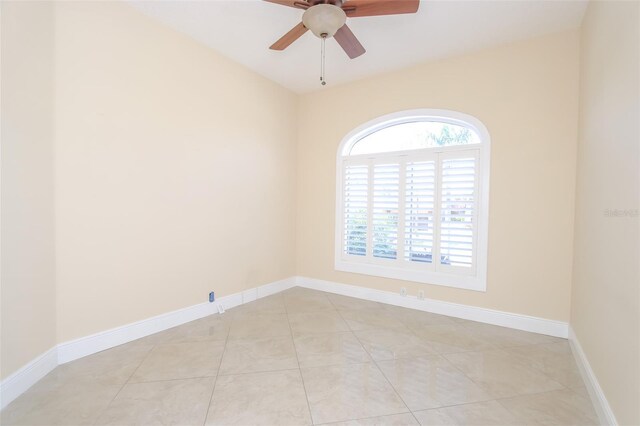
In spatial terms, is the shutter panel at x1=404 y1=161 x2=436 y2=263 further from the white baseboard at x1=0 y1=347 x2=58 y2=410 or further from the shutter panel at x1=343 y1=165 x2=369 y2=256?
the white baseboard at x1=0 y1=347 x2=58 y2=410

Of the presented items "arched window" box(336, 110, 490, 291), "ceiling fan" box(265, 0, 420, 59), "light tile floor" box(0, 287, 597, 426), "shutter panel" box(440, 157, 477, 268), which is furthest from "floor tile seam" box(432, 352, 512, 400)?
"ceiling fan" box(265, 0, 420, 59)

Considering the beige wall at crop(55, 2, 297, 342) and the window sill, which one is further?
the window sill

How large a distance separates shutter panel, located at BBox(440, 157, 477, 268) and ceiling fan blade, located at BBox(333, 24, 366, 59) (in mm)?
1606

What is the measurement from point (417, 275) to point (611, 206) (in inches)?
79.5

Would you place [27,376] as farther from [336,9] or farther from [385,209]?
[385,209]

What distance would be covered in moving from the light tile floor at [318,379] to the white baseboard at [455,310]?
4.4 inches

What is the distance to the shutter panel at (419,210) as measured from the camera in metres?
3.36

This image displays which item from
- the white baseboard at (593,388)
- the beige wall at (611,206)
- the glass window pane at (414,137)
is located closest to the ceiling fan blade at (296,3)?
the beige wall at (611,206)

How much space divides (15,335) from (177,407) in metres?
1.14

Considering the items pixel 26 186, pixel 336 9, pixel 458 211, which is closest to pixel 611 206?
pixel 458 211

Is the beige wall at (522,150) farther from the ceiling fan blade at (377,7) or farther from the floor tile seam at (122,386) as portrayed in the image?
the floor tile seam at (122,386)

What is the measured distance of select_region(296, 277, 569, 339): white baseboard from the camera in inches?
107

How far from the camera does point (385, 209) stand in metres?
3.70

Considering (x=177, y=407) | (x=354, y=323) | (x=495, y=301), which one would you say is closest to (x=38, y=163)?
(x=177, y=407)
